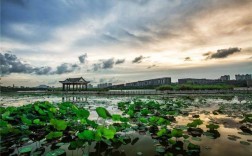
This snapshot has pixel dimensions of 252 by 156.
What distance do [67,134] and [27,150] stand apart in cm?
175

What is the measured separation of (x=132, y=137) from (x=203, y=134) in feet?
6.86

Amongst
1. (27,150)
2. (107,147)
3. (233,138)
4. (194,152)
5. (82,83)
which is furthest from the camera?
(82,83)

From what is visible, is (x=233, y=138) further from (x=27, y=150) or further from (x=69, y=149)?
(x=27, y=150)

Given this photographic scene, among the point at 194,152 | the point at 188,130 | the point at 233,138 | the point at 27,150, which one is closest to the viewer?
the point at 27,150

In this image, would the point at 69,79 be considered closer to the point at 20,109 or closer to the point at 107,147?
the point at 20,109

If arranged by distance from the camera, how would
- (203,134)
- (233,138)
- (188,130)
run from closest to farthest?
(233,138) < (203,134) < (188,130)

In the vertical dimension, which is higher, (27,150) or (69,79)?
(69,79)

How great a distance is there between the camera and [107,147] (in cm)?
458

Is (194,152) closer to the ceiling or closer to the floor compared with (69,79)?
closer to the floor

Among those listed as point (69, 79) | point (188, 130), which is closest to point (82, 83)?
point (69, 79)

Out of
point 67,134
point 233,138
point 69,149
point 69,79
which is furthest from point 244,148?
Answer: point 69,79

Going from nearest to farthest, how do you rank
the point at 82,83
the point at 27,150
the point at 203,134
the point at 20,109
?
the point at 27,150
the point at 203,134
the point at 20,109
the point at 82,83

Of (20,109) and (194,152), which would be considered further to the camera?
(20,109)

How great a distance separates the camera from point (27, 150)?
3.98 m
